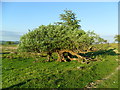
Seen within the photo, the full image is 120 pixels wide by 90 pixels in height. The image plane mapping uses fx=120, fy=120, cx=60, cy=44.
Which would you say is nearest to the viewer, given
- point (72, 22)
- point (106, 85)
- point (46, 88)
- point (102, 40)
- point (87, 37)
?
point (46, 88)

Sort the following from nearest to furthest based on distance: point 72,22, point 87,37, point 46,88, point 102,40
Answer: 1. point 46,88
2. point 87,37
3. point 102,40
4. point 72,22

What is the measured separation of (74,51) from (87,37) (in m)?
6.24

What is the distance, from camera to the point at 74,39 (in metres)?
32.6

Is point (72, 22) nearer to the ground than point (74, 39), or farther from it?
farther from it

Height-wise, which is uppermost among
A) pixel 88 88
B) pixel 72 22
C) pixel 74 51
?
pixel 72 22

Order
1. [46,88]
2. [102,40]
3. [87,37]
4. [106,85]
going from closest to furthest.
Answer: [46,88] → [106,85] → [87,37] → [102,40]

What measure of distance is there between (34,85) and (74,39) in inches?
779

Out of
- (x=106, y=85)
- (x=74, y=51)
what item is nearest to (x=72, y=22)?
(x=74, y=51)

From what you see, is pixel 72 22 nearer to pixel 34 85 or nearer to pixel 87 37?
pixel 87 37

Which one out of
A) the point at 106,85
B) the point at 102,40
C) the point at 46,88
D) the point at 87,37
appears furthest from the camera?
the point at 102,40

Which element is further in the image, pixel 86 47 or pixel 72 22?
pixel 72 22

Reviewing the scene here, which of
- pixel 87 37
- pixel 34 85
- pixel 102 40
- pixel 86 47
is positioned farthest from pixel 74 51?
pixel 34 85

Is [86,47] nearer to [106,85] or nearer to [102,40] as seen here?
[102,40]

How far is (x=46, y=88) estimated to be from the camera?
14820 millimetres
